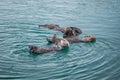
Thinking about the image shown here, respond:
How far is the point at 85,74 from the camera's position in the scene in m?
10.6

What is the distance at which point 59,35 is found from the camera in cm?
1531

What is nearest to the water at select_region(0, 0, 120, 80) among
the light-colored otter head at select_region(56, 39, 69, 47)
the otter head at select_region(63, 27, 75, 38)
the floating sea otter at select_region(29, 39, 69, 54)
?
the floating sea otter at select_region(29, 39, 69, 54)

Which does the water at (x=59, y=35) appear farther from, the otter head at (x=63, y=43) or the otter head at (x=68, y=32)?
the otter head at (x=68, y=32)

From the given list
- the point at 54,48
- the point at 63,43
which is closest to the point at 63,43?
the point at 63,43

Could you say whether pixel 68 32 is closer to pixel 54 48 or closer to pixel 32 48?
pixel 54 48

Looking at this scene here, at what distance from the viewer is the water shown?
1054cm

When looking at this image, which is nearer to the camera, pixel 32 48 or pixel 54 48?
pixel 32 48

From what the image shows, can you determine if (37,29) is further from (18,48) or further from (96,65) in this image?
(96,65)

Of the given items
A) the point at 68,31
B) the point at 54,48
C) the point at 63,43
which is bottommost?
the point at 54,48

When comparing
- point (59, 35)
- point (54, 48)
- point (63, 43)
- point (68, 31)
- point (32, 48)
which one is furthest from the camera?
point (59, 35)

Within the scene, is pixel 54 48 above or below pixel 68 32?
below

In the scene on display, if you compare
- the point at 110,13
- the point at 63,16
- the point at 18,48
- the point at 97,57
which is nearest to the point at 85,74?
the point at 97,57

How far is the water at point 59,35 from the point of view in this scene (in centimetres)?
1054

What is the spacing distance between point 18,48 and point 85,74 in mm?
3489
